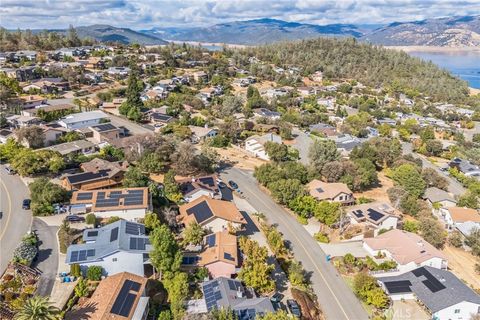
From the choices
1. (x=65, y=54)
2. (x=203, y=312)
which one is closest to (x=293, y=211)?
(x=203, y=312)

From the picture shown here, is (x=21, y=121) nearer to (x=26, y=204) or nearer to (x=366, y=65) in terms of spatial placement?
(x=26, y=204)

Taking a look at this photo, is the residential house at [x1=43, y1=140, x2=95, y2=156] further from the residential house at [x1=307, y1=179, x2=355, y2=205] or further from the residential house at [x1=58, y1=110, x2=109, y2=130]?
the residential house at [x1=307, y1=179, x2=355, y2=205]

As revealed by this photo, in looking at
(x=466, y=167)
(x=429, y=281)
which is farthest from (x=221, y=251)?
(x=466, y=167)

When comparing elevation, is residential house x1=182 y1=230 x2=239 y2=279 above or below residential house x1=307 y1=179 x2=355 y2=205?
above

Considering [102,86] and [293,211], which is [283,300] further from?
[102,86]

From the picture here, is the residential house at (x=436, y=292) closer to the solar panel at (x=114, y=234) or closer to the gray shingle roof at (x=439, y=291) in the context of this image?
the gray shingle roof at (x=439, y=291)

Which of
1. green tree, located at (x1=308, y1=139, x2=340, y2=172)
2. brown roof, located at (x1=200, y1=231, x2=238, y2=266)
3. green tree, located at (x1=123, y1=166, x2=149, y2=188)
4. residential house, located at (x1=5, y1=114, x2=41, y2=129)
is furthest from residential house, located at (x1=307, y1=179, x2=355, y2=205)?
residential house, located at (x1=5, y1=114, x2=41, y2=129)
